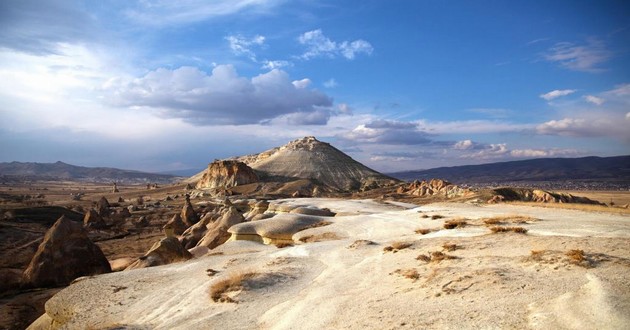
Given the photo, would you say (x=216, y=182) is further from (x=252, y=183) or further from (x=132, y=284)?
(x=132, y=284)

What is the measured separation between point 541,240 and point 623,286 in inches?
163

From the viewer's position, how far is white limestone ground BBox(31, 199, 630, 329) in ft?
21.2

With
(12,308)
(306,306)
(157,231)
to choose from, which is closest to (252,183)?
(157,231)

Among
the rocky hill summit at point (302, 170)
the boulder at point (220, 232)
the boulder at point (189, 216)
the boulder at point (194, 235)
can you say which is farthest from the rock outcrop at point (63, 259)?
the rocky hill summit at point (302, 170)

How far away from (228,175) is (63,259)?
72158mm

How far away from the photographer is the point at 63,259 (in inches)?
620

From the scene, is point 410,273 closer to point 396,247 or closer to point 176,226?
point 396,247

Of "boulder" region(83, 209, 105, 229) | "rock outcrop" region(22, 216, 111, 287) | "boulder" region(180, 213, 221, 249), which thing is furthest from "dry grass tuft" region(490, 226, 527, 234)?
"boulder" region(83, 209, 105, 229)

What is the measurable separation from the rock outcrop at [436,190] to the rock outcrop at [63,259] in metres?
36.5

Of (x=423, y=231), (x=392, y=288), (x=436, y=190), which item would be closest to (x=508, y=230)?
(x=423, y=231)

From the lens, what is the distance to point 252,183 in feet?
279

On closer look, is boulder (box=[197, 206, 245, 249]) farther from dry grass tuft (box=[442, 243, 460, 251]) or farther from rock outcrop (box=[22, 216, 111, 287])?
dry grass tuft (box=[442, 243, 460, 251])

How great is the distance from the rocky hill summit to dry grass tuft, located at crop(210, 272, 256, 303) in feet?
238

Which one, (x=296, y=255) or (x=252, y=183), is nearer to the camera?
(x=296, y=255)
